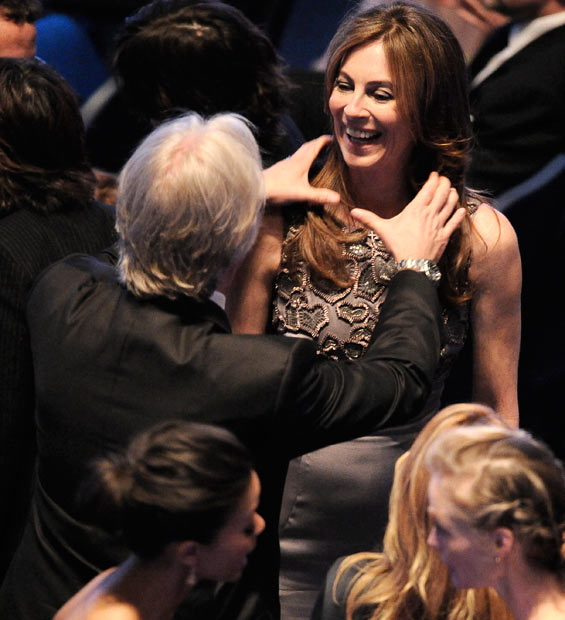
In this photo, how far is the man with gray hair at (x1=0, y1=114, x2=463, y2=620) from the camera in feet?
6.16

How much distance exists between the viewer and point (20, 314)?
7.82 ft

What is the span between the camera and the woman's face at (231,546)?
1795mm

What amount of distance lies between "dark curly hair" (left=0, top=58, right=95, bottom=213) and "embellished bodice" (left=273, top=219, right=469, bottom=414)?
0.51 meters

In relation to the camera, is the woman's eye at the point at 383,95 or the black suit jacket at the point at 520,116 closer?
the woman's eye at the point at 383,95

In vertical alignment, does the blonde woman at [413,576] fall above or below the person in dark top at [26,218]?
below

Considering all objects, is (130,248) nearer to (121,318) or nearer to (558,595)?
(121,318)

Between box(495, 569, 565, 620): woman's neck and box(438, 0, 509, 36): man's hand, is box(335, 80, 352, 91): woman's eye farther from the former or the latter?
box(438, 0, 509, 36): man's hand

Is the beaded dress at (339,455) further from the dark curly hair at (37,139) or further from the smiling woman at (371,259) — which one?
the dark curly hair at (37,139)

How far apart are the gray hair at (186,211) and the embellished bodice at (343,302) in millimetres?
585

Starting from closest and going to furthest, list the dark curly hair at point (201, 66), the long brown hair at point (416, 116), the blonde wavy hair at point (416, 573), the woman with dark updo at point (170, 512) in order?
1. the woman with dark updo at point (170, 512)
2. the blonde wavy hair at point (416, 573)
3. the long brown hair at point (416, 116)
4. the dark curly hair at point (201, 66)

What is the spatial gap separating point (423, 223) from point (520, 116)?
1409mm

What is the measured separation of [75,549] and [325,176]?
102 centimetres

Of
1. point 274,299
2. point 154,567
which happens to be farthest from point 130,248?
point 274,299

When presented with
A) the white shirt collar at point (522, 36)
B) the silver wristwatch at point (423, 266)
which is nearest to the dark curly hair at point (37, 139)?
the silver wristwatch at point (423, 266)
